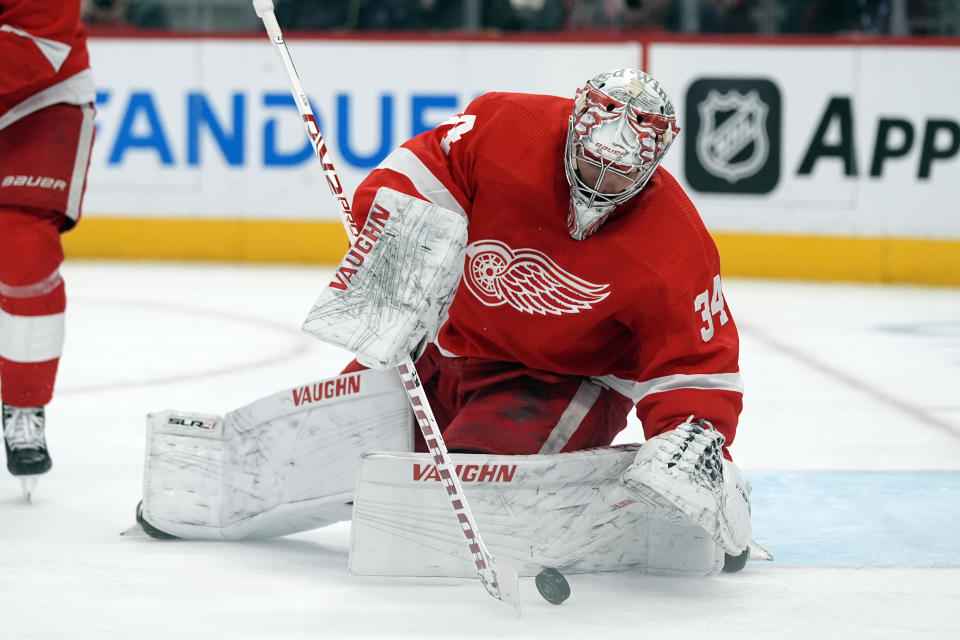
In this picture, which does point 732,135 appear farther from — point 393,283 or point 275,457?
point 393,283

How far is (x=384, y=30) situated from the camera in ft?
21.4

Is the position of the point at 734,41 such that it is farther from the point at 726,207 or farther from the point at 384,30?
the point at 384,30

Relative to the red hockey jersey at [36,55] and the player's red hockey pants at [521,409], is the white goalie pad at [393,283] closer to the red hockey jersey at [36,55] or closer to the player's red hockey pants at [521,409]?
the player's red hockey pants at [521,409]

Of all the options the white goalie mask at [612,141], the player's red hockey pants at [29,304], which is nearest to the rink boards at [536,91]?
the player's red hockey pants at [29,304]

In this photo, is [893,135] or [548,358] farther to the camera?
[893,135]

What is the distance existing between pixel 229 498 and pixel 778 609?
35.4 inches

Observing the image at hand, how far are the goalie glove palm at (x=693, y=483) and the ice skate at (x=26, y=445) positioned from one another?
115 cm

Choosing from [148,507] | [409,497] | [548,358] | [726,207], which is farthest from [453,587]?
[726,207]

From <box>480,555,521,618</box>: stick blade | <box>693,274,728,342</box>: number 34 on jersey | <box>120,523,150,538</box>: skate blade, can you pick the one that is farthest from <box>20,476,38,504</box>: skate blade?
<box>693,274,728,342</box>: number 34 on jersey

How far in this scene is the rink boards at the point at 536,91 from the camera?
6.02 metres

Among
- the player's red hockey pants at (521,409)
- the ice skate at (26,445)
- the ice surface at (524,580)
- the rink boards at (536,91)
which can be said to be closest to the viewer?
the ice surface at (524,580)

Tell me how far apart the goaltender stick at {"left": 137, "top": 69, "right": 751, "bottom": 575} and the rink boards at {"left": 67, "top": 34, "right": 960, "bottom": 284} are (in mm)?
3765

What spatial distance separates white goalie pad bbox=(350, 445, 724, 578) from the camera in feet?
7.36

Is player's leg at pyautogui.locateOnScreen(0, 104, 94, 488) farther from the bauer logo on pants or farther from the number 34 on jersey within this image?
the bauer logo on pants
